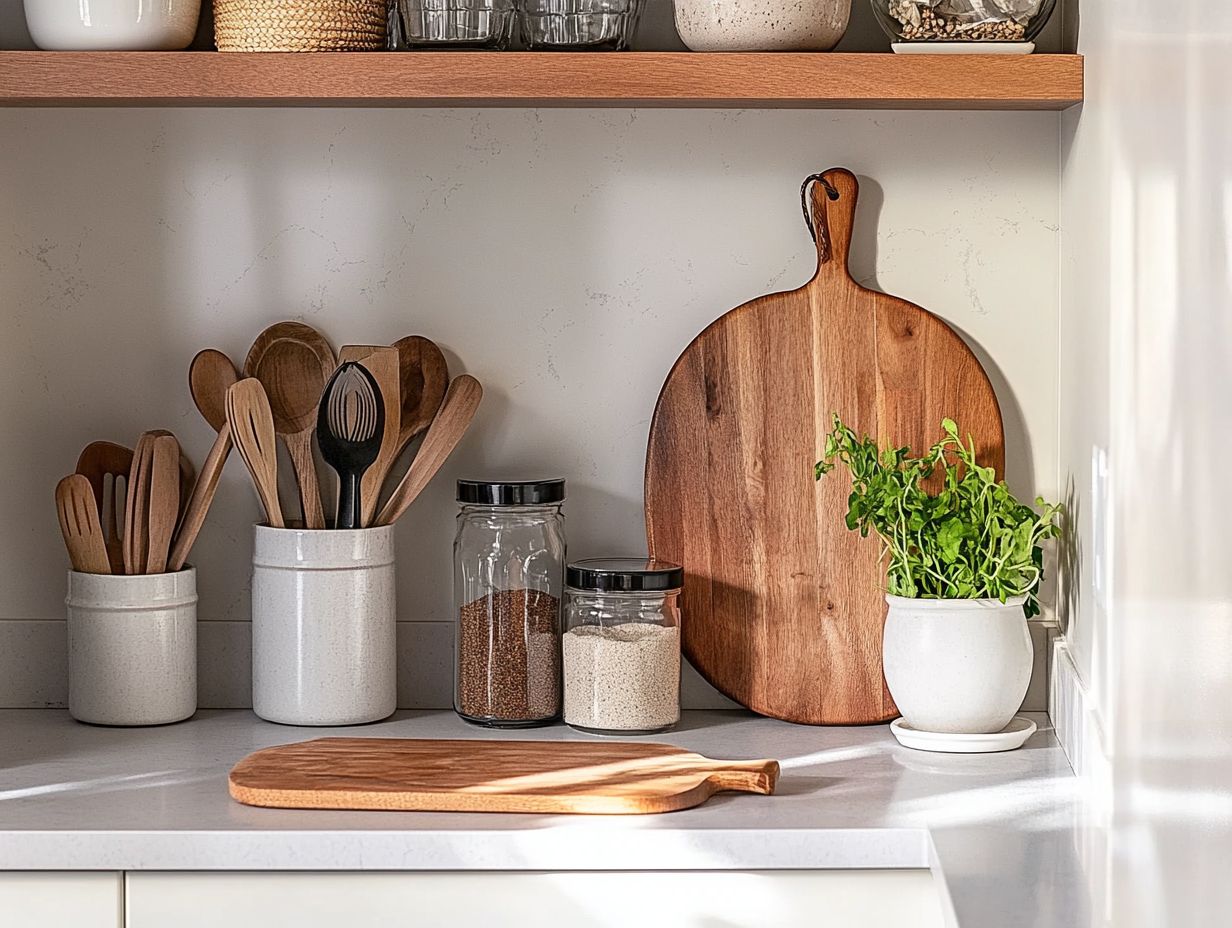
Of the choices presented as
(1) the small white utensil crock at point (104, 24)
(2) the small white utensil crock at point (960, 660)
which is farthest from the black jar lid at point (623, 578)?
(1) the small white utensil crock at point (104, 24)

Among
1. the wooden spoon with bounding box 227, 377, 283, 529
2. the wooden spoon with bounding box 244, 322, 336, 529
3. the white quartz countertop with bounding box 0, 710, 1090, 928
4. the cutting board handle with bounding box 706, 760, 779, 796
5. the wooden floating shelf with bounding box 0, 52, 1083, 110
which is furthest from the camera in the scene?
the wooden spoon with bounding box 244, 322, 336, 529

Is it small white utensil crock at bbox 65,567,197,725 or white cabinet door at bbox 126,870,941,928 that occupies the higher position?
small white utensil crock at bbox 65,567,197,725

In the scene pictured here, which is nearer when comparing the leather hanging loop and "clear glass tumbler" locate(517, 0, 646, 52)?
"clear glass tumbler" locate(517, 0, 646, 52)

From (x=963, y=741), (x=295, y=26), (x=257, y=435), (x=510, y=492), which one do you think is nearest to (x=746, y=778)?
(x=963, y=741)

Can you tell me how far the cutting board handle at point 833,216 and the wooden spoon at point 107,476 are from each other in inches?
30.4

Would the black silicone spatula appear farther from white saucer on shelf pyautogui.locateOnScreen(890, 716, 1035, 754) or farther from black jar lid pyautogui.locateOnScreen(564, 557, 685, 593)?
white saucer on shelf pyautogui.locateOnScreen(890, 716, 1035, 754)

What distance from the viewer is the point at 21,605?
66.3 inches

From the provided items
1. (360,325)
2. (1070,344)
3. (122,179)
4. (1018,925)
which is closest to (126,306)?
(122,179)

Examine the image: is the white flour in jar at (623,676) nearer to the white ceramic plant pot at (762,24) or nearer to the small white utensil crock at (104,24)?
the white ceramic plant pot at (762,24)

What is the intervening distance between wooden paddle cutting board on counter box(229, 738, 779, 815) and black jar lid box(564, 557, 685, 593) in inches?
6.0

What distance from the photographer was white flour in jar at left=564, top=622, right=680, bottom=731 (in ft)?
4.93

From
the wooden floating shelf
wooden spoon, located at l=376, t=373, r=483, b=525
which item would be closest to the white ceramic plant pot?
the wooden floating shelf

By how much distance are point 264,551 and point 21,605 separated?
1.08 feet

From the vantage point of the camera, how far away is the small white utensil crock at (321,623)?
60.7 inches
